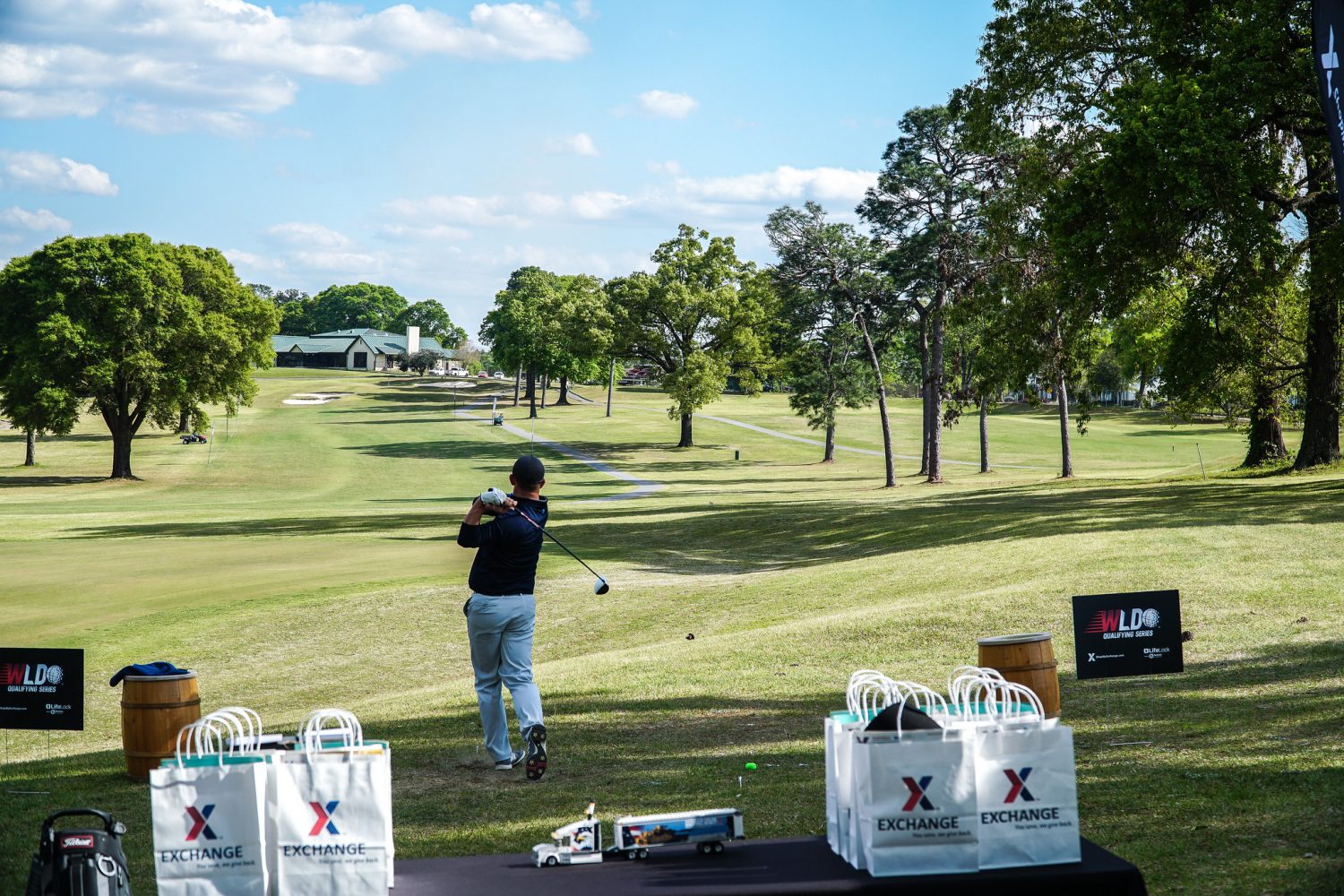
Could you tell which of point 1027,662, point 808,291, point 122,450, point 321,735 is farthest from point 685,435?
point 321,735

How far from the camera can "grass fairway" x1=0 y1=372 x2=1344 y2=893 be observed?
325 inches

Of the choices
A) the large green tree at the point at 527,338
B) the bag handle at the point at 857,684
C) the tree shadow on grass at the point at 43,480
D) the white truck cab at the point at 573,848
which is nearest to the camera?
the white truck cab at the point at 573,848

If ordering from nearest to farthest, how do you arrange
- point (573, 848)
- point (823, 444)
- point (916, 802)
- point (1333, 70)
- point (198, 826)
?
1. point (198, 826)
2. point (916, 802)
3. point (573, 848)
4. point (1333, 70)
5. point (823, 444)

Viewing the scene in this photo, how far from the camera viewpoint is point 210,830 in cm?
522

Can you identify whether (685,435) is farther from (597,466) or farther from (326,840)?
(326,840)

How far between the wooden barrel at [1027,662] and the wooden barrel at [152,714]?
6660 millimetres

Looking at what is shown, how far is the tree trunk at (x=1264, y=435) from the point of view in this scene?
38.2 meters

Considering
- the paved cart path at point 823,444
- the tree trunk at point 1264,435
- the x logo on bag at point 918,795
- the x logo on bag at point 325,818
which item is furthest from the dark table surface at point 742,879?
the paved cart path at point 823,444

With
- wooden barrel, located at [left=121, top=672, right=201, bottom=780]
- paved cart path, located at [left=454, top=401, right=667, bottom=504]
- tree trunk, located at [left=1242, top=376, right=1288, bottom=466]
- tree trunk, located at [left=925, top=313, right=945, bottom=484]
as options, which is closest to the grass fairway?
wooden barrel, located at [left=121, top=672, right=201, bottom=780]

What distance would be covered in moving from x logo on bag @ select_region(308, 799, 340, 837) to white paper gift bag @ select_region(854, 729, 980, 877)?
2.33m

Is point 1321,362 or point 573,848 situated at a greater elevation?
point 1321,362

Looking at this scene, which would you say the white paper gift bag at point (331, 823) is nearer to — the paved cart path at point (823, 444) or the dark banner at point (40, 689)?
the dark banner at point (40, 689)

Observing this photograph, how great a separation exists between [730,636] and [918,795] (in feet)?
40.5

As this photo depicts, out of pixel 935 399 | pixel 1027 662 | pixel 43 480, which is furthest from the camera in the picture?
pixel 43 480
